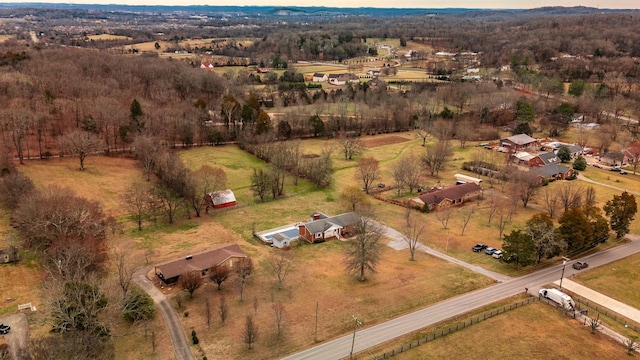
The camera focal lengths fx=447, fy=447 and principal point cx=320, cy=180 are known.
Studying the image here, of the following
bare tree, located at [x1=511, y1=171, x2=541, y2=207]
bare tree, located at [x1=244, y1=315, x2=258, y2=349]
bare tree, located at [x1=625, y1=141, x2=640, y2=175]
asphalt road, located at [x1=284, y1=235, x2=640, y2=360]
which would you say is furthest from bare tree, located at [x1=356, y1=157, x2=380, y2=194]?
bare tree, located at [x1=625, y1=141, x2=640, y2=175]

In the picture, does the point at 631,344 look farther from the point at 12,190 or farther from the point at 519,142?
the point at 519,142

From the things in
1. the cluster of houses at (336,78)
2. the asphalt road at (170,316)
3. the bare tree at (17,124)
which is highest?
the cluster of houses at (336,78)

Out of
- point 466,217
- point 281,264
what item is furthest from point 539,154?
point 281,264

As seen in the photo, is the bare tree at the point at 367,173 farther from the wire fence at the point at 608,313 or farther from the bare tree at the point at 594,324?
the bare tree at the point at 594,324

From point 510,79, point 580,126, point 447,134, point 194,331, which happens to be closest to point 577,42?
point 510,79

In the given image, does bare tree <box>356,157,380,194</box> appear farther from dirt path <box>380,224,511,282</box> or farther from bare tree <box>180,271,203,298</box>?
bare tree <box>180,271,203,298</box>

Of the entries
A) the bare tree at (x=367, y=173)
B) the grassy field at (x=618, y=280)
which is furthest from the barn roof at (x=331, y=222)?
the grassy field at (x=618, y=280)
